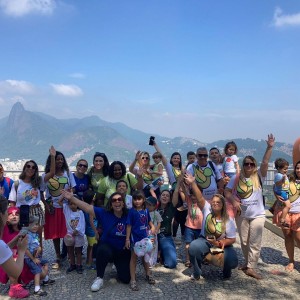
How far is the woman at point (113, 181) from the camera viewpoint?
203 inches

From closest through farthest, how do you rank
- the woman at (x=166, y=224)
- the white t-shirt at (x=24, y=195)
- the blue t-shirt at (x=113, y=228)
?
the blue t-shirt at (x=113, y=228)
the white t-shirt at (x=24, y=195)
the woman at (x=166, y=224)

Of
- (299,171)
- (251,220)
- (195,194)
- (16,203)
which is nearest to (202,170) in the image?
(195,194)

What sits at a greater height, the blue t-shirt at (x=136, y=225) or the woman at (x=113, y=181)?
the woman at (x=113, y=181)

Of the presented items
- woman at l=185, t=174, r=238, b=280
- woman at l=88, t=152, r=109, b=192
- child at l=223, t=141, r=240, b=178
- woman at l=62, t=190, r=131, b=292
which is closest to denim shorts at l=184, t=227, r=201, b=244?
woman at l=185, t=174, r=238, b=280

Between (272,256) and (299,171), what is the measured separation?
72.7 inches

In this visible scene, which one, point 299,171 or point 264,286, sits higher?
point 299,171

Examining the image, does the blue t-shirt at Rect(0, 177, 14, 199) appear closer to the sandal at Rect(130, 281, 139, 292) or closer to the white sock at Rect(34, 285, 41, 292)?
the white sock at Rect(34, 285, 41, 292)

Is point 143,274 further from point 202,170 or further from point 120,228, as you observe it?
point 202,170

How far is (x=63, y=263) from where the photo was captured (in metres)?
5.44

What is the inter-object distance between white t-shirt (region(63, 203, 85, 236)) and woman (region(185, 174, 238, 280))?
1.79 metres

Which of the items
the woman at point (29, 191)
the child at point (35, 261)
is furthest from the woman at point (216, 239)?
the woman at point (29, 191)

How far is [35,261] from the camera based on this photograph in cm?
433

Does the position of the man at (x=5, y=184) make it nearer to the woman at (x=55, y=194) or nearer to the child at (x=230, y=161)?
the woman at (x=55, y=194)

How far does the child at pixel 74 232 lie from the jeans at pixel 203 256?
5.90 feet
